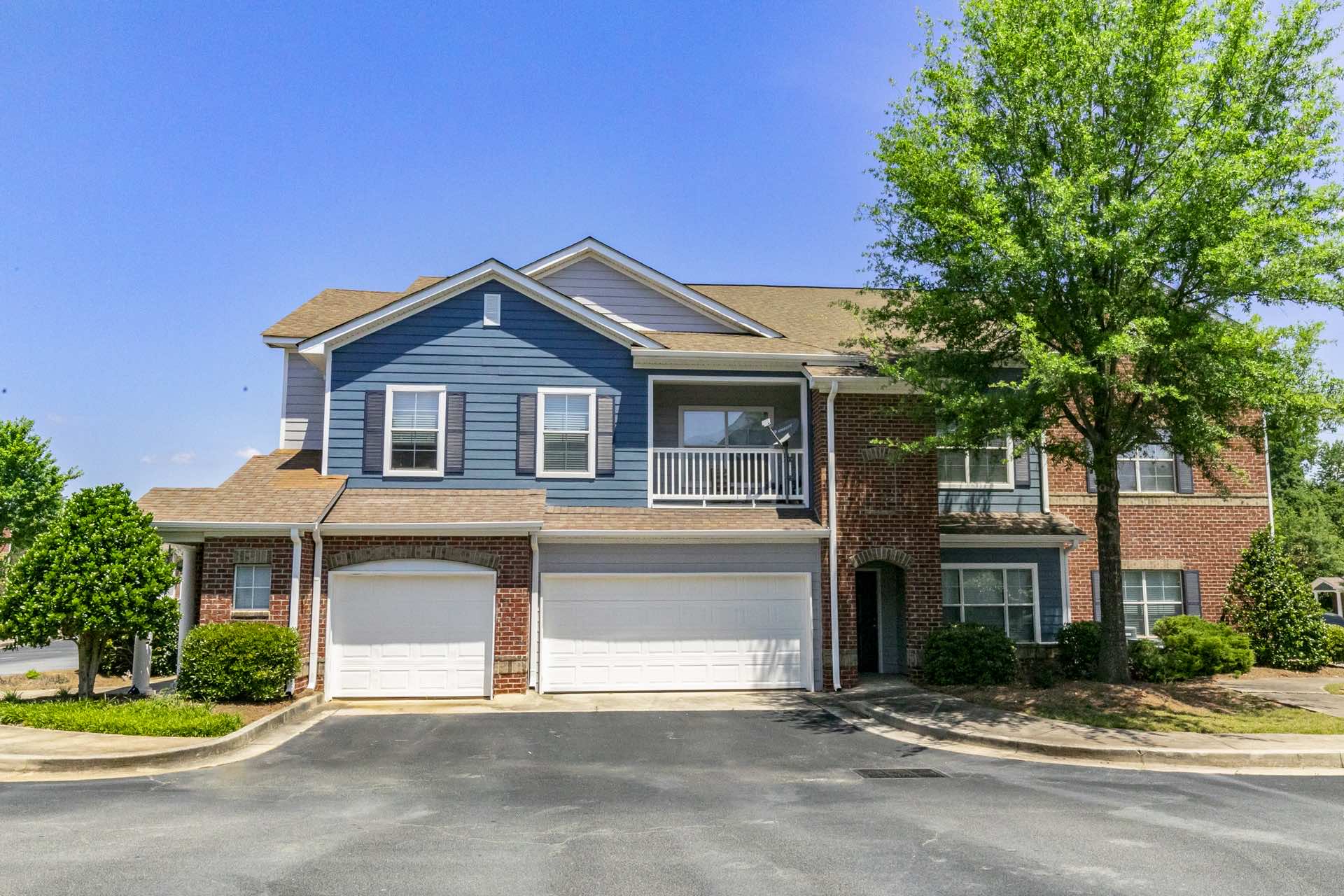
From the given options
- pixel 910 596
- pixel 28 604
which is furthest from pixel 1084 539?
pixel 28 604

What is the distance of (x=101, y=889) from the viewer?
661cm

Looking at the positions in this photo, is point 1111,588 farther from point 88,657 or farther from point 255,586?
point 88,657

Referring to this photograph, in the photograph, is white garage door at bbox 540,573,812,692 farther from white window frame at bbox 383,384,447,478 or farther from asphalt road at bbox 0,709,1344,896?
asphalt road at bbox 0,709,1344,896

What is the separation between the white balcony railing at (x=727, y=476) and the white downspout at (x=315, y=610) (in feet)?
19.4

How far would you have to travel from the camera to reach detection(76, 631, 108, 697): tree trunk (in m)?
14.4

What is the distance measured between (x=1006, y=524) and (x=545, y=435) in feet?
29.9

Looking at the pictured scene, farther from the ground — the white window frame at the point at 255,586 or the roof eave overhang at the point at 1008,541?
the roof eave overhang at the point at 1008,541

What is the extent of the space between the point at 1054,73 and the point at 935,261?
10.5 ft

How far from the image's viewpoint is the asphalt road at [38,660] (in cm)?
2359

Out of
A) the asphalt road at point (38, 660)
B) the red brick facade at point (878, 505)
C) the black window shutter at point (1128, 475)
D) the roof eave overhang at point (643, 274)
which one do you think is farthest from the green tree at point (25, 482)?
the black window shutter at point (1128, 475)

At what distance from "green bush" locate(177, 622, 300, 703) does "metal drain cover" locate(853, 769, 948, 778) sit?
29.2 feet

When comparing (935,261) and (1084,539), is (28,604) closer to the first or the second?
(935,261)

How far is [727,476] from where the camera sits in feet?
61.2

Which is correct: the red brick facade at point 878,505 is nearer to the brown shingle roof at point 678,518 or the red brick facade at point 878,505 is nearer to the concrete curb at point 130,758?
the brown shingle roof at point 678,518
